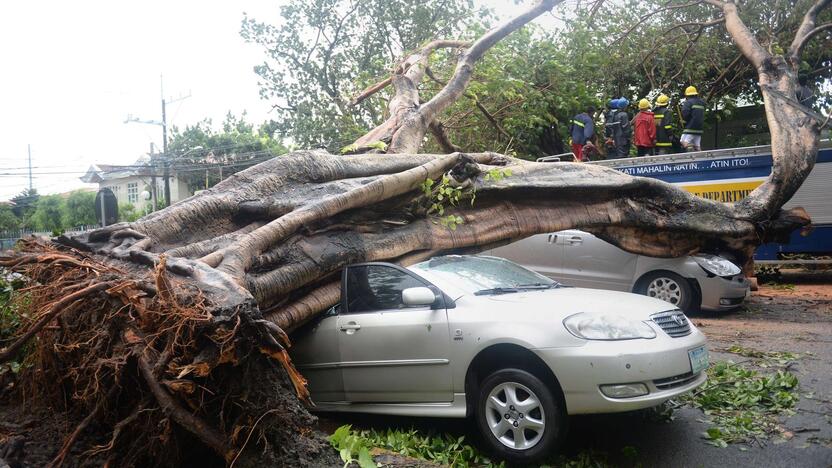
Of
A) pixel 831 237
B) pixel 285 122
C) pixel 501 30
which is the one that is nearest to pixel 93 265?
pixel 501 30

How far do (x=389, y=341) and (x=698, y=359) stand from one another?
2.30m

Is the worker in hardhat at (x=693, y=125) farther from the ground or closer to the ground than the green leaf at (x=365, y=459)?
farther from the ground

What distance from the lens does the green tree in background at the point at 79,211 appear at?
1955 inches

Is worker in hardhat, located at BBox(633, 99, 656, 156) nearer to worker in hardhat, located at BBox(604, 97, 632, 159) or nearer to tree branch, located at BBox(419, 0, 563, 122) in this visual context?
worker in hardhat, located at BBox(604, 97, 632, 159)

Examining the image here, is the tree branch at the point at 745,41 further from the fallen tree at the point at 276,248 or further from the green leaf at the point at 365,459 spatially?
the green leaf at the point at 365,459

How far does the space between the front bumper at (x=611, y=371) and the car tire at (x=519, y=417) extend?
14cm

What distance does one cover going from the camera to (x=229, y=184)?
718 cm

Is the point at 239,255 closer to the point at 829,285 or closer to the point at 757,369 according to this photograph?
the point at 757,369

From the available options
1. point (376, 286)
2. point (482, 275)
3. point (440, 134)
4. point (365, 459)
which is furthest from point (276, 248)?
point (440, 134)

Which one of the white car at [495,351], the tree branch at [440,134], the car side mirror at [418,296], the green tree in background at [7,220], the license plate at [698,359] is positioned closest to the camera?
the white car at [495,351]

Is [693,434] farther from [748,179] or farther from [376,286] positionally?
[748,179]

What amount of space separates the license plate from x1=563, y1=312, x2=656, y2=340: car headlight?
1.18ft

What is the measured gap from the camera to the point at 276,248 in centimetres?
633

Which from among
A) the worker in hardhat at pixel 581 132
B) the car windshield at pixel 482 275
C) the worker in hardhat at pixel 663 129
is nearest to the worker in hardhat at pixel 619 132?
the worker in hardhat at pixel 581 132
